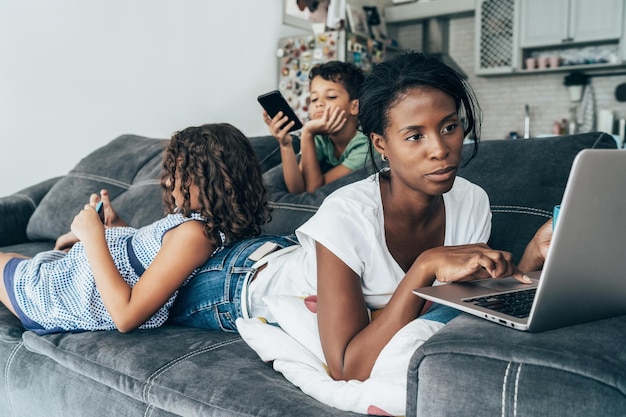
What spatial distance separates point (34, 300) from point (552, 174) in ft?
4.40

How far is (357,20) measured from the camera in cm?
514

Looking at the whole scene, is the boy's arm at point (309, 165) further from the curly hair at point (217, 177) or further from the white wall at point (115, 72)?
the white wall at point (115, 72)

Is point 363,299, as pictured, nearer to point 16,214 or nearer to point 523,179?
point 523,179

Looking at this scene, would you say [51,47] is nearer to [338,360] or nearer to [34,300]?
[34,300]

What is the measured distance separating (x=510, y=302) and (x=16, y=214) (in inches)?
92.5

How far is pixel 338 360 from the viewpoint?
1025 millimetres

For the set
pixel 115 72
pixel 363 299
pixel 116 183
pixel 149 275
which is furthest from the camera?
pixel 115 72

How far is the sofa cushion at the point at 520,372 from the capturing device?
2.19 feet

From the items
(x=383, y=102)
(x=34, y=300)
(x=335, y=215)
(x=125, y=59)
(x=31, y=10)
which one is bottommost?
(x=34, y=300)

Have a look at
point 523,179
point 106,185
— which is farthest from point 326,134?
point 106,185

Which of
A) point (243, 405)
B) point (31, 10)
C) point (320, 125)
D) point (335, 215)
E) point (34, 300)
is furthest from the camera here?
point (31, 10)

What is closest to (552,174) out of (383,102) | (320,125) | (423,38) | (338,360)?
(383,102)

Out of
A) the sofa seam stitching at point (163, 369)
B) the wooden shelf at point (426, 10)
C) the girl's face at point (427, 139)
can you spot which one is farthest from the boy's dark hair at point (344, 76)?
the wooden shelf at point (426, 10)

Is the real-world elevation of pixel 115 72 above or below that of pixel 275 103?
above
